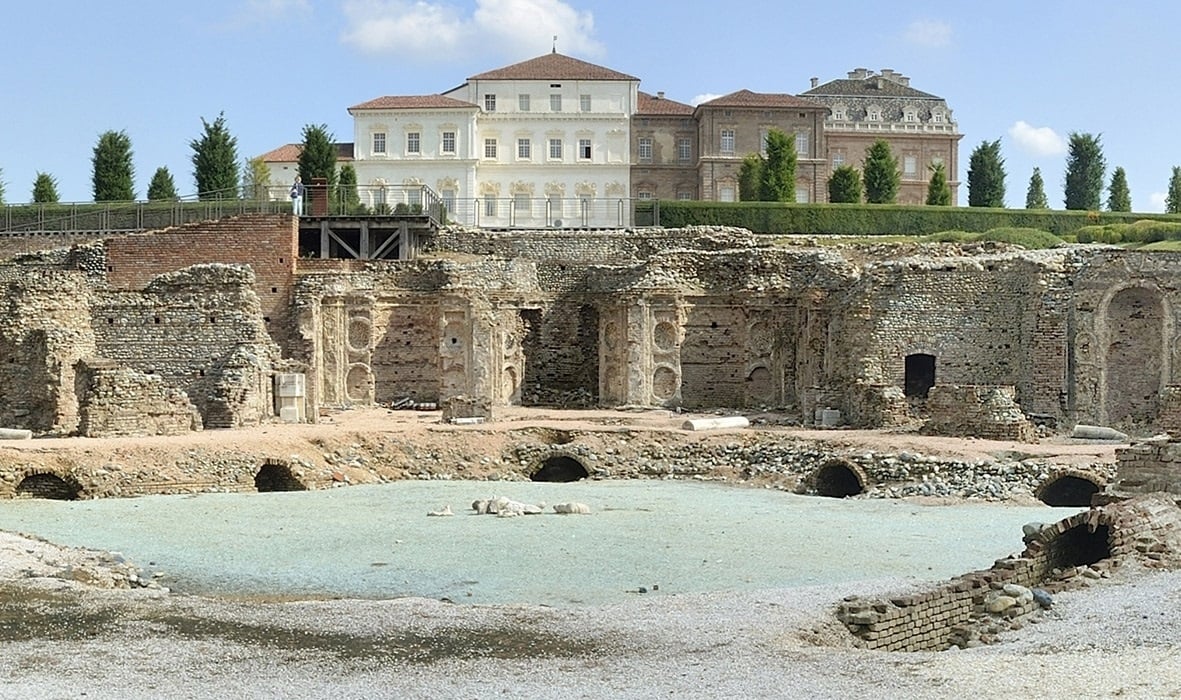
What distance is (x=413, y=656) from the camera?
11.8 metres

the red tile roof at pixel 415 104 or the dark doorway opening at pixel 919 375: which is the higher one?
the red tile roof at pixel 415 104

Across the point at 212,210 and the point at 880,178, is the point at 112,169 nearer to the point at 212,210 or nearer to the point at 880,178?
A: the point at 212,210

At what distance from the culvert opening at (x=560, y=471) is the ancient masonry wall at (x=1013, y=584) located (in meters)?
14.0

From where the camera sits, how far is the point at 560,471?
29.0 meters

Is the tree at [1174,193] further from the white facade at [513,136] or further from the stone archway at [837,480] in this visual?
the stone archway at [837,480]

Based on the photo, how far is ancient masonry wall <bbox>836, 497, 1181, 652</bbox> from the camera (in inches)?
503

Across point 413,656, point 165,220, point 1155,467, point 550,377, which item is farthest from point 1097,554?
point 165,220

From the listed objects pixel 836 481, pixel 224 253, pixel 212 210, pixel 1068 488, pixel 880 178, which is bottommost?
pixel 836 481

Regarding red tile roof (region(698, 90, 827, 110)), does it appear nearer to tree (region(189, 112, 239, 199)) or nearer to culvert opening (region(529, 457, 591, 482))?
tree (region(189, 112, 239, 199))

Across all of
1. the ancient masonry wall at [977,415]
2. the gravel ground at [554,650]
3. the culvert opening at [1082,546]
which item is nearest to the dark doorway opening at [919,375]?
the ancient masonry wall at [977,415]

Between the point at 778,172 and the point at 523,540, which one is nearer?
the point at 523,540

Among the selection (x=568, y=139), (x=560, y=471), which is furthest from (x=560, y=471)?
(x=568, y=139)

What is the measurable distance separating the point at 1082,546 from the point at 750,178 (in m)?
47.8

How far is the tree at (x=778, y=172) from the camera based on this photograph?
6003 centimetres
